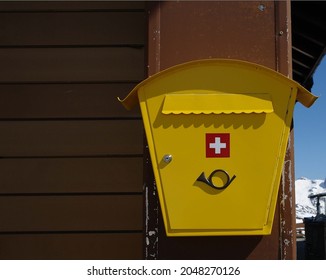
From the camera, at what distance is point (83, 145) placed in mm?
2496

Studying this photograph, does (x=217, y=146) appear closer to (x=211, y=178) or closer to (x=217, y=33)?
(x=211, y=178)

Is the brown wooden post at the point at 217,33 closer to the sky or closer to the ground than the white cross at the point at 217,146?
closer to the sky

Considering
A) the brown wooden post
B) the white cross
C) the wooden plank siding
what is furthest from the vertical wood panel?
the white cross

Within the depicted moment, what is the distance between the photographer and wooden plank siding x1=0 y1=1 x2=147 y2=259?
2.45 m

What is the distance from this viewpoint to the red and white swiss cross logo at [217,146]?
5.88 ft

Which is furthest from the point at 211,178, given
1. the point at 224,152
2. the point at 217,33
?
the point at 217,33

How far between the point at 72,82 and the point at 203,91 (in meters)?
1.02

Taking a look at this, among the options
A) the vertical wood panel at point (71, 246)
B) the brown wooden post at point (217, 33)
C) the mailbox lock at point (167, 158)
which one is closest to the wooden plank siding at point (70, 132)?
the vertical wood panel at point (71, 246)

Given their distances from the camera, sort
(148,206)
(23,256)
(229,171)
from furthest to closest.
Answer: (23,256)
(148,206)
(229,171)

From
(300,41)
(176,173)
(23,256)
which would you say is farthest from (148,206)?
(300,41)

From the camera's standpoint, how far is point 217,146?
1796mm

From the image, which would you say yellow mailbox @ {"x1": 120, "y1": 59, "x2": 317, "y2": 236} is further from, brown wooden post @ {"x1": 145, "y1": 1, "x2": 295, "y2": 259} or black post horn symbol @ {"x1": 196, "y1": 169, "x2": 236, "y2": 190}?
brown wooden post @ {"x1": 145, "y1": 1, "x2": 295, "y2": 259}

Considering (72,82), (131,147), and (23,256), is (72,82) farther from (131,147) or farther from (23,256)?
(23,256)

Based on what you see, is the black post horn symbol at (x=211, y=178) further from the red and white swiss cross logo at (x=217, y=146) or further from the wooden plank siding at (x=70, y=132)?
the wooden plank siding at (x=70, y=132)
